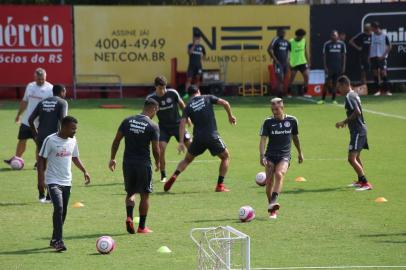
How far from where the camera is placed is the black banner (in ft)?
118

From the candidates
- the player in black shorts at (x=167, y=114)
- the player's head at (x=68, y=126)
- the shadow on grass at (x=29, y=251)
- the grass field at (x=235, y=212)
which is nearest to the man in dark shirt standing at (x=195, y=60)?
the grass field at (x=235, y=212)

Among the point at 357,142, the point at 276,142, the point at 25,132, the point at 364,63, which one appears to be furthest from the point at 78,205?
the point at 364,63

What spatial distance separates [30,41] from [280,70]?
906 centimetres

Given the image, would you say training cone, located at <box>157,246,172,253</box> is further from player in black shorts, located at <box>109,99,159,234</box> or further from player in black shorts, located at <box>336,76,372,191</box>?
player in black shorts, located at <box>336,76,372,191</box>

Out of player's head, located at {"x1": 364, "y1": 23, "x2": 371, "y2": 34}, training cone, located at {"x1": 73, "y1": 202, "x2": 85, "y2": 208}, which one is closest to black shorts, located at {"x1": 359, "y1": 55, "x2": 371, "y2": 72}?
player's head, located at {"x1": 364, "y1": 23, "x2": 371, "y2": 34}

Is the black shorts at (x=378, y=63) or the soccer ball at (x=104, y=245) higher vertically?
the black shorts at (x=378, y=63)

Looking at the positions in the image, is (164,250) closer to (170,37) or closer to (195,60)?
(195,60)

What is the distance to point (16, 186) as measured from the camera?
1891 cm

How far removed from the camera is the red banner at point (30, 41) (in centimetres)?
3447

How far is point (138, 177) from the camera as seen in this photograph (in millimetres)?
14391

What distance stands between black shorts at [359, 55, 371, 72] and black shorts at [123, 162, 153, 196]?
73.7 ft

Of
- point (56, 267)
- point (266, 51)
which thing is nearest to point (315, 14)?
point (266, 51)

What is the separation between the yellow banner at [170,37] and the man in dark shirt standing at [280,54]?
151cm

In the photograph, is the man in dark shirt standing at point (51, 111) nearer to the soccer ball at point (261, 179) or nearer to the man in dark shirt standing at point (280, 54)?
the soccer ball at point (261, 179)
